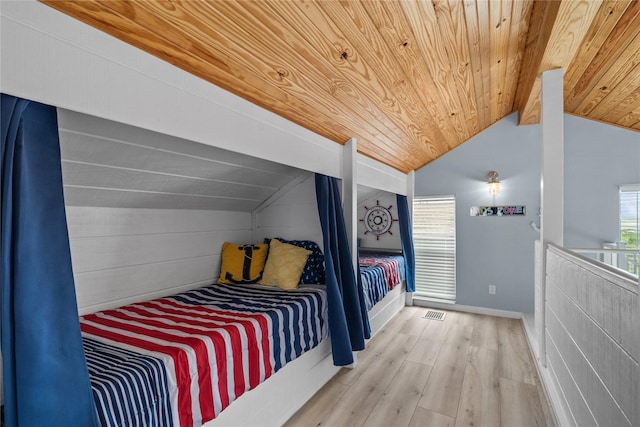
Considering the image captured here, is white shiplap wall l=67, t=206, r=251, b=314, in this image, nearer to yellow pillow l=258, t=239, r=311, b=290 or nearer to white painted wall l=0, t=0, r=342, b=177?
yellow pillow l=258, t=239, r=311, b=290

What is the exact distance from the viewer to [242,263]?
2740mm

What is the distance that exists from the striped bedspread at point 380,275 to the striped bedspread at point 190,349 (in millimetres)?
839

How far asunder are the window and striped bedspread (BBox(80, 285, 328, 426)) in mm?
3476

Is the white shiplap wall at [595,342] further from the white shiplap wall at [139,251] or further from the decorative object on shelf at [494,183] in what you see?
the white shiplap wall at [139,251]

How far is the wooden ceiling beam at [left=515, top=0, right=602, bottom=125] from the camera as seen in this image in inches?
60.9

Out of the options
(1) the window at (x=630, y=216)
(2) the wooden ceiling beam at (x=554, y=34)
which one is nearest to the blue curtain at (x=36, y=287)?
(2) the wooden ceiling beam at (x=554, y=34)

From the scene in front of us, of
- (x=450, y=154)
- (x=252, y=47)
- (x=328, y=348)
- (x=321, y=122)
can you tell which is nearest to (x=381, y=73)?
(x=321, y=122)

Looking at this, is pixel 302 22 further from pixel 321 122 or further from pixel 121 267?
pixel 121 267

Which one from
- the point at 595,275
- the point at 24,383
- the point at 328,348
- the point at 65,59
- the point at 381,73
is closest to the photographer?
the point at 24,383

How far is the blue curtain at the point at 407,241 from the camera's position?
4.22m

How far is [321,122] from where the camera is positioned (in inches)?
88.6

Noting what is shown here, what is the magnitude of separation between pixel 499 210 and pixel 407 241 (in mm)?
1183

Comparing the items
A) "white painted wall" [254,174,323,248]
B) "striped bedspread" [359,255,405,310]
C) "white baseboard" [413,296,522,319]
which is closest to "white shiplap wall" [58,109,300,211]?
"white painted wall" [254,174,323,248]

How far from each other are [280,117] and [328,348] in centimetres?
178
